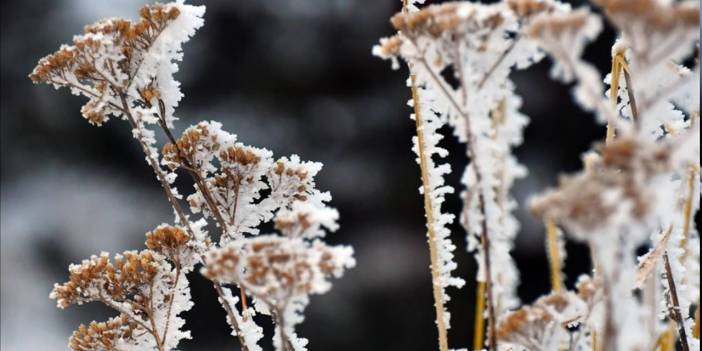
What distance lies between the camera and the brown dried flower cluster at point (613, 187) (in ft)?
0.70

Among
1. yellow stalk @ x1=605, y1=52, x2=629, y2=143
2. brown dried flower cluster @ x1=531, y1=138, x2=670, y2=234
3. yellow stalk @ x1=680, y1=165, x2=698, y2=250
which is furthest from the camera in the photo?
yellow stalk @ x1=605, y1=52, x2=629, y2=143

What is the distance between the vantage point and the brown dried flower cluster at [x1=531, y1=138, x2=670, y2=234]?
0.70 ft

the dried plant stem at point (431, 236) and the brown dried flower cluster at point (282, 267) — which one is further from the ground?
the dried plant stem at point (431, 236)

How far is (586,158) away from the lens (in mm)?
285

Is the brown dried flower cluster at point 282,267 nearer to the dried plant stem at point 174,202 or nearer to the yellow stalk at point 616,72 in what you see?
the dried plant stem at point 174,202

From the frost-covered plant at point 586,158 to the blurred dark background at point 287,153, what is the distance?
1.06m

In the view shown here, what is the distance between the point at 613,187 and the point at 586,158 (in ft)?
0.23

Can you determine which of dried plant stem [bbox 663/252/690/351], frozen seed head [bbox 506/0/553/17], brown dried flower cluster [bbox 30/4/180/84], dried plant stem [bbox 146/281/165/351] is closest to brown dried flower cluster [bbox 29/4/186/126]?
brown dried flower cluster [bbox 30/4/180/84]

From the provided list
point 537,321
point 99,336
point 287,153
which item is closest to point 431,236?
point 537,321

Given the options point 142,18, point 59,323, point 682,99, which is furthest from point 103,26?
point 59,323

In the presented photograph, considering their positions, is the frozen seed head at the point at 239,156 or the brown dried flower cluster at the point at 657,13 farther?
the frozen seed head at the point at 239,156

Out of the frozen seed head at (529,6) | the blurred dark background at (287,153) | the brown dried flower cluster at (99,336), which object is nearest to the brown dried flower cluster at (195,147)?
the brown dried flower cluster at (99,336)

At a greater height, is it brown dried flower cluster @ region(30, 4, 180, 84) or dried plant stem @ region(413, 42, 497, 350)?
brown dried flower cluster @ region(30, 4, 180, 84)

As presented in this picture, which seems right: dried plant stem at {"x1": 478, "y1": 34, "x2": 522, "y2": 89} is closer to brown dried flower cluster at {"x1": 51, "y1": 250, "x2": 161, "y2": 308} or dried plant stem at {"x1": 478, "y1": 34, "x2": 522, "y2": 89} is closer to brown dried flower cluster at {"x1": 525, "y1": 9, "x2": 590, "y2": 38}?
brown dried flower cluster at {"x1": 525, "y1": 9, "x2": 590, "y2": 38}
